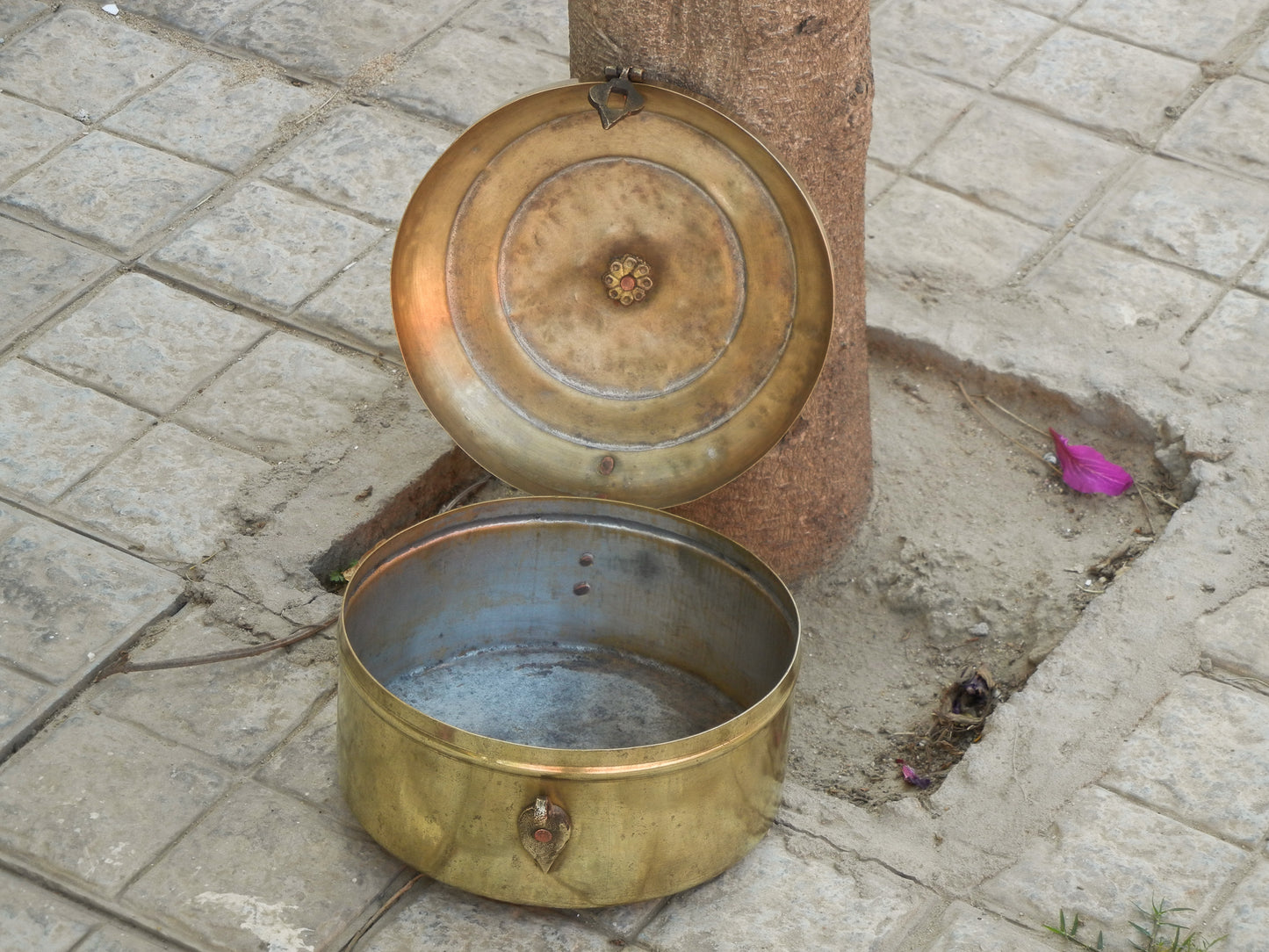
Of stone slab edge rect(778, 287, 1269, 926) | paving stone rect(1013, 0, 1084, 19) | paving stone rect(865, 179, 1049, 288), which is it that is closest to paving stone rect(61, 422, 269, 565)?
stone slab edge rect(778, 287, 1269, 926)

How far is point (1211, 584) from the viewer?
11.7 ft

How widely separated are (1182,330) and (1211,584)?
97 cm

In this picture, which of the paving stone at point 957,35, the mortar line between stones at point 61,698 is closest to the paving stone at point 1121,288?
the paving stone at point 957,35

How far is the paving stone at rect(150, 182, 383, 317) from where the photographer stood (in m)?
4.29

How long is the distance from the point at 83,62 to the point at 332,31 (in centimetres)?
81

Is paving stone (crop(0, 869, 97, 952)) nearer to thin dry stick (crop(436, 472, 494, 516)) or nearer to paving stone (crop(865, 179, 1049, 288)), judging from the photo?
thin dry stick (crop(436, 472, 494, 516))

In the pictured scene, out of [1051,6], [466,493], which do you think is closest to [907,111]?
[1051,6]

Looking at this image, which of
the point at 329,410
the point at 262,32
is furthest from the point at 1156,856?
the point at 262,32

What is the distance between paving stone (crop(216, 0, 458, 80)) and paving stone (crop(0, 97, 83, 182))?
0.68 m

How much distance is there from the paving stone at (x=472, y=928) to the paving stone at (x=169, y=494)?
1089mm

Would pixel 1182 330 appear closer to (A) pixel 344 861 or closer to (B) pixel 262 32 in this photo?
(A) pixel 344 861

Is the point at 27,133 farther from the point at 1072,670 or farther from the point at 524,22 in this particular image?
the point at 1072,670

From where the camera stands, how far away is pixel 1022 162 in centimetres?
488

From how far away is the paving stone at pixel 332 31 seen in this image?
5.15 m
